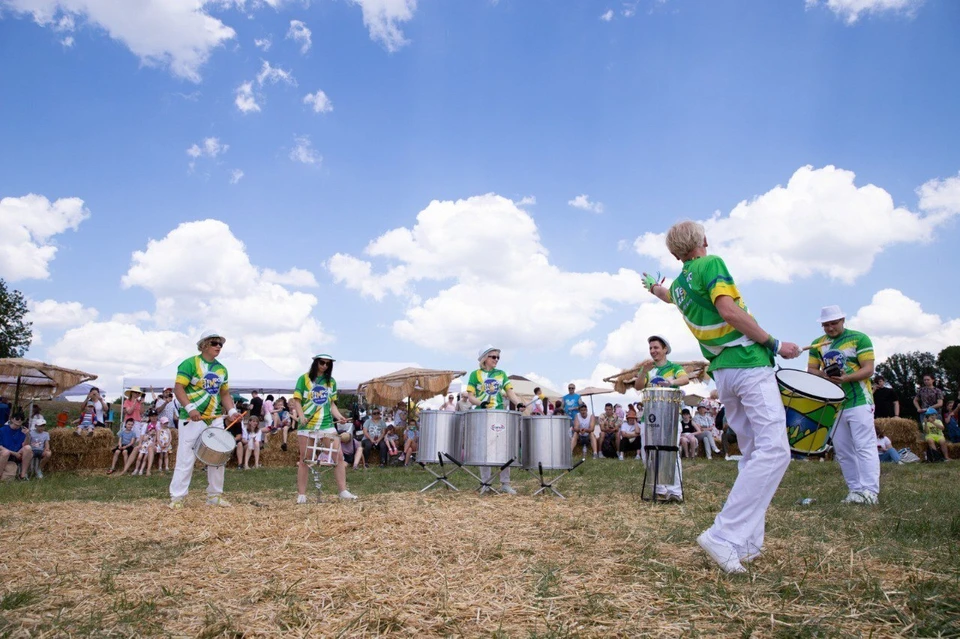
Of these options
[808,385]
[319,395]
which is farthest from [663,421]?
[319,395]

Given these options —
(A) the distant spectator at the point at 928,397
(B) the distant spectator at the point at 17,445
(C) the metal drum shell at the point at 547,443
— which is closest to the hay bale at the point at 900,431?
(A) the distant spectator at the point at 928,397

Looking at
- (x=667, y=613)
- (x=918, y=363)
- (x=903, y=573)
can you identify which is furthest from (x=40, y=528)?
(x=918, y=363)

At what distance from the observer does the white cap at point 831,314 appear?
334 inches

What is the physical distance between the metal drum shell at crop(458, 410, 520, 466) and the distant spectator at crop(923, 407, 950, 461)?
1376 cm

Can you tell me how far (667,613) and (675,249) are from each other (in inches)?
105

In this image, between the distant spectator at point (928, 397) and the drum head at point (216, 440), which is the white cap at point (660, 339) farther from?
the distant spectator at point (928, 397)

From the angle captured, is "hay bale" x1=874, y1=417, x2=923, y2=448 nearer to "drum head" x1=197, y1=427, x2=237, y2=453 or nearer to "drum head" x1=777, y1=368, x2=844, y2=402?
"drum head" x1=777, y1=368, x2=844, y2=402

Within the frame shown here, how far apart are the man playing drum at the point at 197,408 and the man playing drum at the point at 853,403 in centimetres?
787

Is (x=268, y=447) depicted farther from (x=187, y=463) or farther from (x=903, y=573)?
(x=903, y=573)

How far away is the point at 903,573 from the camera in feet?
12.8

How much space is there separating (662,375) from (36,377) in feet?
67.6

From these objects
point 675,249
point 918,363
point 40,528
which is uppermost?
point 918,363

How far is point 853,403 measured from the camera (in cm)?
832

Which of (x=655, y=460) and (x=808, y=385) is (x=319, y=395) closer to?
(x=655, y=460)
